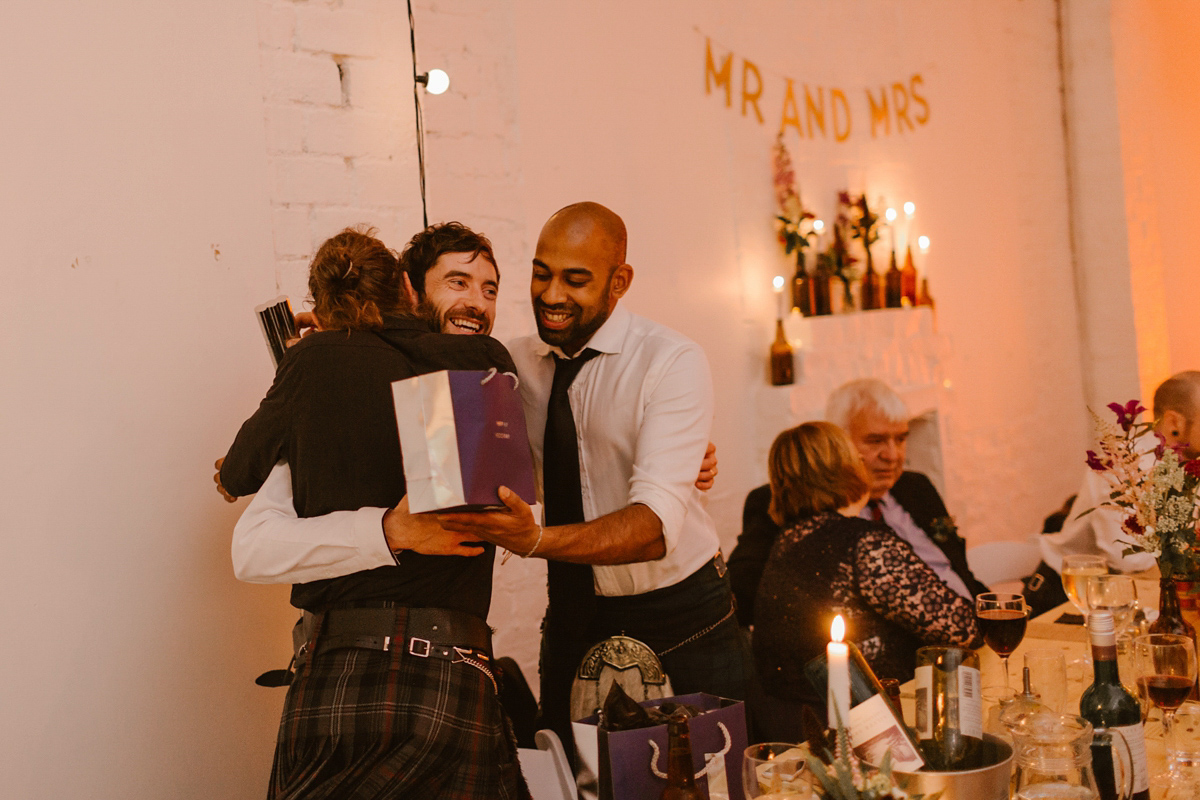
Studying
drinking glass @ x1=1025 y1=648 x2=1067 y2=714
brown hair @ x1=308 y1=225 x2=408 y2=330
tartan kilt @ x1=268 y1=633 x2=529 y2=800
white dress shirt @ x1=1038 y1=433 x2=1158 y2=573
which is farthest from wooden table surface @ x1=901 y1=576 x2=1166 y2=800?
brown hair @ x1=308 y1=225 x2=408 y2=330

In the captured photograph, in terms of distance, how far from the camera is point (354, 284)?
5.52 feet

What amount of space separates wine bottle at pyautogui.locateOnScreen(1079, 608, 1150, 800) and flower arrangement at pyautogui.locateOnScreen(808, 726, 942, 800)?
0.40m

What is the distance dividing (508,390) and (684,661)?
862mm

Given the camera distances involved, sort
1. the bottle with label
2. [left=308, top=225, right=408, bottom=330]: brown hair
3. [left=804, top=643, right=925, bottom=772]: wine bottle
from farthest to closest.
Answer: [left=308, top=225, right=408, bottom=330]: brown hair < the bottle with label < [left=804, top=643, right=925, bottom=772]: wine bottle

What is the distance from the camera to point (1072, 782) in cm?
118

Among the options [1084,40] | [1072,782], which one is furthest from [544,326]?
[1084,40]

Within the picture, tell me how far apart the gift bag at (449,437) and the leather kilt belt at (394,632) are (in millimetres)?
248

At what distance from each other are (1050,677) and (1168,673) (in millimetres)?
166

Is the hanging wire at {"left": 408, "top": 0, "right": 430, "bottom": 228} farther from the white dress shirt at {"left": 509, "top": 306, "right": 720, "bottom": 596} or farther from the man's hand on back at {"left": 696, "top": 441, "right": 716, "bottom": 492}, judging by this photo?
the man's hand on back at {"left": 696, "top": 441, "right": 716, "bottom": 492}

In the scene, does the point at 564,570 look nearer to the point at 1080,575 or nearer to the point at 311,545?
the point at 311,545

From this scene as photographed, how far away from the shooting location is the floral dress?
2211mm

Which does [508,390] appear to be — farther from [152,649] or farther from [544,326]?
[152,649]

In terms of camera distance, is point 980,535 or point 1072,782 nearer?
point 1072,782

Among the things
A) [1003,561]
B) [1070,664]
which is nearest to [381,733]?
[1070,664]
